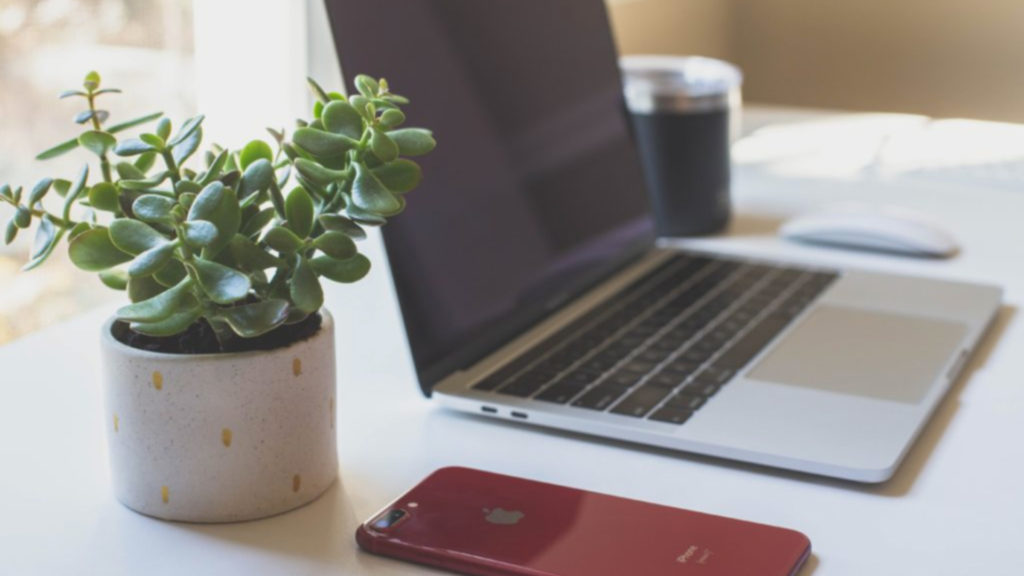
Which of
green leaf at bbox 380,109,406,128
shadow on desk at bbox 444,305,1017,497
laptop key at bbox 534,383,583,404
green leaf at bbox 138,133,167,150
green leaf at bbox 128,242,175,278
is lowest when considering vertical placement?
shadow on desk at bbox 444,305,1017,497

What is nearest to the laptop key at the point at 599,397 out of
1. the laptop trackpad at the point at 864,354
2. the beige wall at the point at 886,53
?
the laptop trackpad at the point at 864,354

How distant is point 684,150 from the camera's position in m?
1.25

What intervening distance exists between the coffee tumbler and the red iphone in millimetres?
609

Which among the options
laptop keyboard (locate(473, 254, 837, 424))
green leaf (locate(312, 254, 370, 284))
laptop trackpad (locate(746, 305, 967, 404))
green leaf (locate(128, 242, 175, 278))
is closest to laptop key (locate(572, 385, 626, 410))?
laptop keyboard (locate(473, 254, 837, 424))

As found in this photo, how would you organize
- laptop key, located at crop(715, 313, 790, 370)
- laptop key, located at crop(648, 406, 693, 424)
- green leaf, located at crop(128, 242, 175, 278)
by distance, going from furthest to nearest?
1. laptop key, located at crop(715, 313, 790, 370)
2. laptop key, located at crop(648, 406, 693, 424)
3. green leaf, located at crop(128, 242, 175, 278)

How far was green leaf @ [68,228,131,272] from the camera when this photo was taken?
0.61m

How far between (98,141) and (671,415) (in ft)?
1.22

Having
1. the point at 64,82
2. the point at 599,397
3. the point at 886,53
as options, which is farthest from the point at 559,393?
the point at 886,53

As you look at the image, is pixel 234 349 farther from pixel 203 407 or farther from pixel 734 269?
pixel 734 269

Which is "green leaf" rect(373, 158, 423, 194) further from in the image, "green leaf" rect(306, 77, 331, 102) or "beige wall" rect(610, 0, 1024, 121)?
"beige wall" rect(610, 0, 1024, 121)

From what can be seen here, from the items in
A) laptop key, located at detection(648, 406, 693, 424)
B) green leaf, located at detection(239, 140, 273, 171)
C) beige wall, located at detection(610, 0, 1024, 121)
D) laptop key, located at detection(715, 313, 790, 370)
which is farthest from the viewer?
beige wall, located at detection(610, 0, 1024, 121)

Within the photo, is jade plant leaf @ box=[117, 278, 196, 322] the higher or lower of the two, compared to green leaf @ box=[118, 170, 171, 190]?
lower

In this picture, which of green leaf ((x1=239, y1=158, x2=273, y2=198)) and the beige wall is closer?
green leaf ((x1=239, y1=158, x2=273, y2=198))

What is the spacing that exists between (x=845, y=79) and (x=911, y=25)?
8.2 inches
